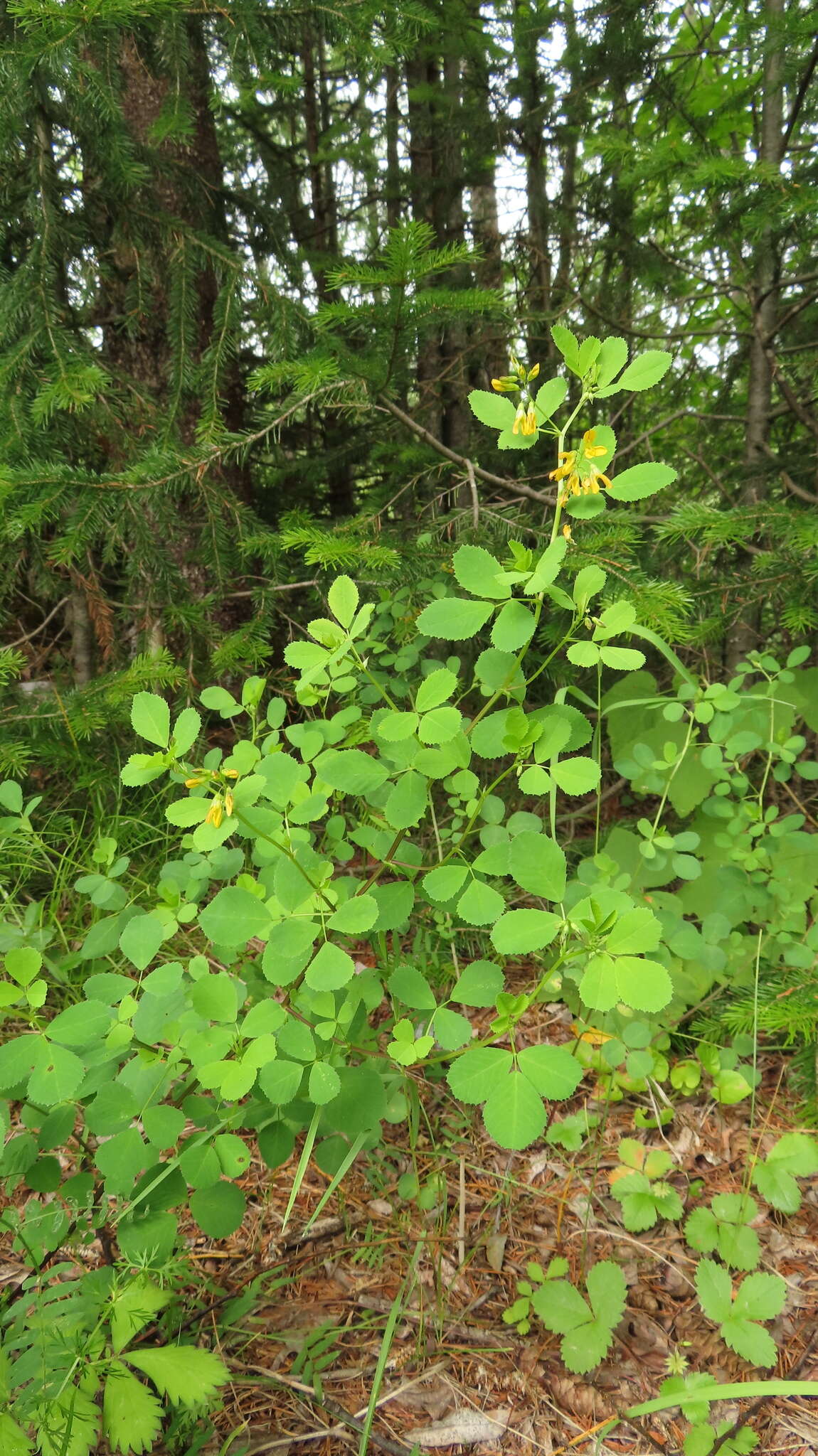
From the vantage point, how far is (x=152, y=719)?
3.09ft

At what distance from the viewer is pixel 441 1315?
1239mm

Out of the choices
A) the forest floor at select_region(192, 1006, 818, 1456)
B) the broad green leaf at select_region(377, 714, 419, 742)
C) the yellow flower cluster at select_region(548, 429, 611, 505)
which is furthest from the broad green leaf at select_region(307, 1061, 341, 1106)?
the yellow flower cluster at select_region(548, 429, 611, 505)

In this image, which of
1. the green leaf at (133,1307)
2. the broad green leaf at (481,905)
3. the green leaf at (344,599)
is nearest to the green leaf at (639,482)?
the green leaf at (344,599)

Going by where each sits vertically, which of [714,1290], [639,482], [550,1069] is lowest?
[714,1290]

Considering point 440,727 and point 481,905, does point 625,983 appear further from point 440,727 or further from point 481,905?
point 440,727

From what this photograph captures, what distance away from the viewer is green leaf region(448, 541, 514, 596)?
0.89m

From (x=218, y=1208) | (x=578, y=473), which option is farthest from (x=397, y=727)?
(x=218, y=1208)

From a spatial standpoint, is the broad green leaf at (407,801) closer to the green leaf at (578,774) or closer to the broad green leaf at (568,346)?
the green leaf at (578,774)

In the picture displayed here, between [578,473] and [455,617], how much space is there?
0.72 feet

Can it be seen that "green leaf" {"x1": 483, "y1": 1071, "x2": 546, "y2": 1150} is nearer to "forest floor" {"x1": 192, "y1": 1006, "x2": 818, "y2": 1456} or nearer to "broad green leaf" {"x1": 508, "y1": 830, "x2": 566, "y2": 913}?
"broad green leaf" {"x1": 508, "y1": 830, "x2": 566, "y2": 913}

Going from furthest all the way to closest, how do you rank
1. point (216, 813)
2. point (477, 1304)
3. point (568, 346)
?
point (477, 1304) → point (216, 813) → point (568, 346)

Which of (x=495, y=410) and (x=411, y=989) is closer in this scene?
(x=495, y=410)

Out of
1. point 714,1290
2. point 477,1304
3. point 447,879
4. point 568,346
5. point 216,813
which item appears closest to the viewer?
point 568,346

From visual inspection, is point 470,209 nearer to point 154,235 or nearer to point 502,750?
point 154,235
